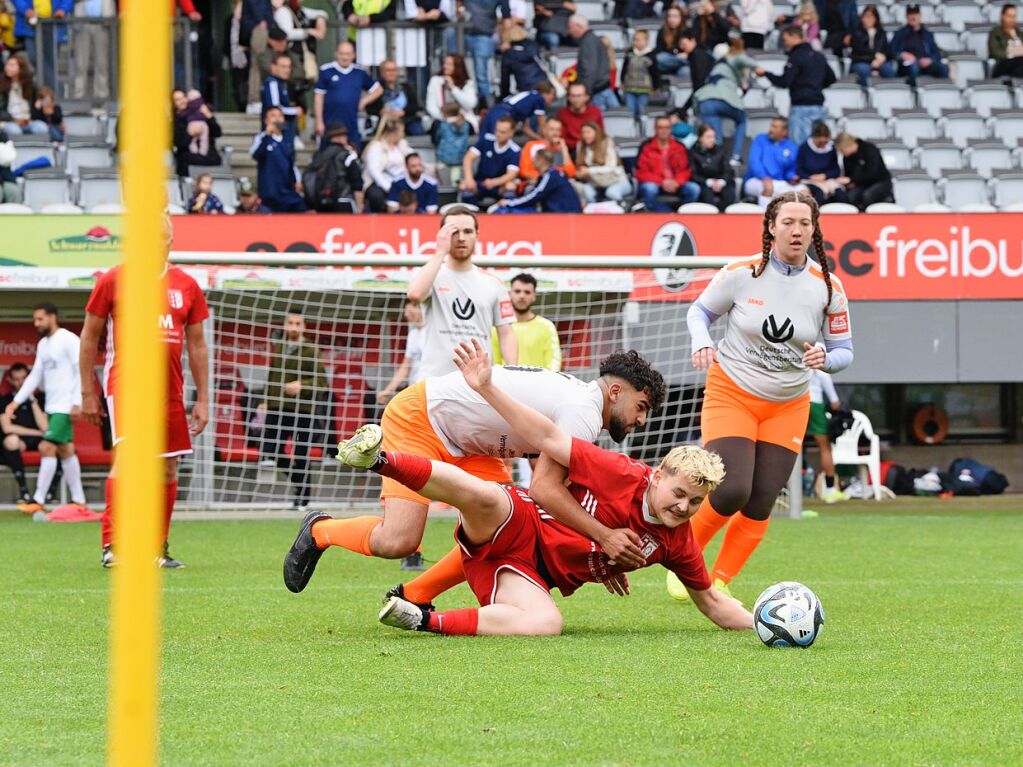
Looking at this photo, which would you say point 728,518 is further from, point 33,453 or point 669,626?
point 33,453

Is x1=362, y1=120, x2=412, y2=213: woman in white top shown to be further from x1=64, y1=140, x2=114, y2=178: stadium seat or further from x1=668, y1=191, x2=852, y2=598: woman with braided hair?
x1=668, y1=191, x2=852, y2=598: woman with braided hair

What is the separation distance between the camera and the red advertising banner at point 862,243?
16.2m

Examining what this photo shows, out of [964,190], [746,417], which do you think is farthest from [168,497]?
[964,190]

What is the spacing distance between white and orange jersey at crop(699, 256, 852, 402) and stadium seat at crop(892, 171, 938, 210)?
1162 centimetres

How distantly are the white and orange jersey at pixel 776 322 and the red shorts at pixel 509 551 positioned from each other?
5.35ft

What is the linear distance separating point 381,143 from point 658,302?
13.7 feet

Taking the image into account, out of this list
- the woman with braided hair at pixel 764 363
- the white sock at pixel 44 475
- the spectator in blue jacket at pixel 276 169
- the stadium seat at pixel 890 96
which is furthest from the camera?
the stadium seat at pixel 890 96

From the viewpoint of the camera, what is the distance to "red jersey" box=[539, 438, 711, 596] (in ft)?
20.0

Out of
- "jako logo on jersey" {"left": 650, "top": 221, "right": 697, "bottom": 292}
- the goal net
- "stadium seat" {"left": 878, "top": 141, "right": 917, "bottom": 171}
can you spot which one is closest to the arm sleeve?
the goal net

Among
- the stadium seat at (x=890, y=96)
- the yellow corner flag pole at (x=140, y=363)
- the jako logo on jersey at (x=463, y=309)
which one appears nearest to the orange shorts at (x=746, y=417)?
the jako logo on jersey at (x=463, y=309)

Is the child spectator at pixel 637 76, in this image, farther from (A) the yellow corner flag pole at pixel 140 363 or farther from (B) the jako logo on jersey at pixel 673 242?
(A) the yellow corner flag pole at pixel 140 363

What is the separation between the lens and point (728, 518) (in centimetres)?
749

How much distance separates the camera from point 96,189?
17031 mm

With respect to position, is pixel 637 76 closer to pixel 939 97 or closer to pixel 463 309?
pixel 939 97
